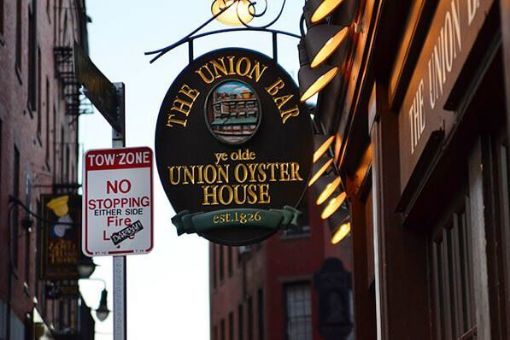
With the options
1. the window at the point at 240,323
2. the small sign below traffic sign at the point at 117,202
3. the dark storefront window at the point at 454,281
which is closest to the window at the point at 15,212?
the small sign below traffic sign at the point at 117,202

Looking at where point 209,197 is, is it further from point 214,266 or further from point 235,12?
point 214,266

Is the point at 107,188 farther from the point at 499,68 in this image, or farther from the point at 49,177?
the point at 49,177

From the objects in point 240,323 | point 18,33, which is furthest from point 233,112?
point 240,323

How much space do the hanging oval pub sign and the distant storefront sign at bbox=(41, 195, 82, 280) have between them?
21.5 metres

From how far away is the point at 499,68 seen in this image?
6.07 m

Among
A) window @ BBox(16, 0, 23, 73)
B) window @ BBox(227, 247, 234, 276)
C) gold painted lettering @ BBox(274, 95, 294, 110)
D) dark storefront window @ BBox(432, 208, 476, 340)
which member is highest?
window @ BBox(16, 0, 23, 73)

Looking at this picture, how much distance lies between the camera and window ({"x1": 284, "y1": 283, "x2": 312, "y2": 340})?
52.8 m

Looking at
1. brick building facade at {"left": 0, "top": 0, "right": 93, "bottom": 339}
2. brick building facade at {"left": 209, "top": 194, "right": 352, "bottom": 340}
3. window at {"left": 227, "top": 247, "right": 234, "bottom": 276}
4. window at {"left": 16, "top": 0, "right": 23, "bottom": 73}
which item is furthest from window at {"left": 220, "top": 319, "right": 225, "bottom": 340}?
window at {"left": 16, "top": 0, "right": 23, "bottom": 73}

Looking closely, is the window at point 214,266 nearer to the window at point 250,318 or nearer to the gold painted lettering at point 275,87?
the window at point 250,318

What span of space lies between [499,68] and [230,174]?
6032 mm

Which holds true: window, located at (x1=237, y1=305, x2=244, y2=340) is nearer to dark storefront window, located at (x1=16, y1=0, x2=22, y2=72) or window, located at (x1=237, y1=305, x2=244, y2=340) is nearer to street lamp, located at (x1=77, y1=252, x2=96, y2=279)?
street lamp, located at (x1=77, y1=252, x2=96, y2=279)

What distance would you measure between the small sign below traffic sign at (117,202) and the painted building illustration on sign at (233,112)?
6.43 ft

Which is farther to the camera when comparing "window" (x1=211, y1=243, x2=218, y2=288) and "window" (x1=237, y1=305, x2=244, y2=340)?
"window" (x1=211, y1=243, x2=218, y2=288)

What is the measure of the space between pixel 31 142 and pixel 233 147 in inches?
913
